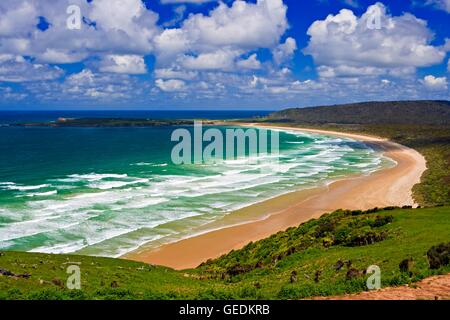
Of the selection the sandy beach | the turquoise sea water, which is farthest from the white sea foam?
the sandy beach

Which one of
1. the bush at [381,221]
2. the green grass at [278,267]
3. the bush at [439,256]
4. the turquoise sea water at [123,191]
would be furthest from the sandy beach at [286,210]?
the bush at [439,256]

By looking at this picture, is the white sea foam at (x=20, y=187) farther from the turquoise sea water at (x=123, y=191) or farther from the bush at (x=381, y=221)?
the bush at (x=381, y=221)

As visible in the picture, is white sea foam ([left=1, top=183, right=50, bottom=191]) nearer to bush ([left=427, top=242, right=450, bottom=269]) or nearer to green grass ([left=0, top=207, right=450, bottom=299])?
green grass ([left=0, top=207, right=450, bottom=299])

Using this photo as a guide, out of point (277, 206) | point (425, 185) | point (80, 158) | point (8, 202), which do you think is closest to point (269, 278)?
point (277, 206)

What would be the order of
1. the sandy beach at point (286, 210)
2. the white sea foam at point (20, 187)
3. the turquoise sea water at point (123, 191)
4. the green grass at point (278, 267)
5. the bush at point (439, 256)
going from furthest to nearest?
the white sea foam at point (20, 187) < the turquoise sea water at point (123, 191) < the sandy beach at point (286, 210) < the bush at point (439, 256) < the green grass at point (278, 267)

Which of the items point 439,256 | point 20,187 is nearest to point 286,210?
point 439,256
